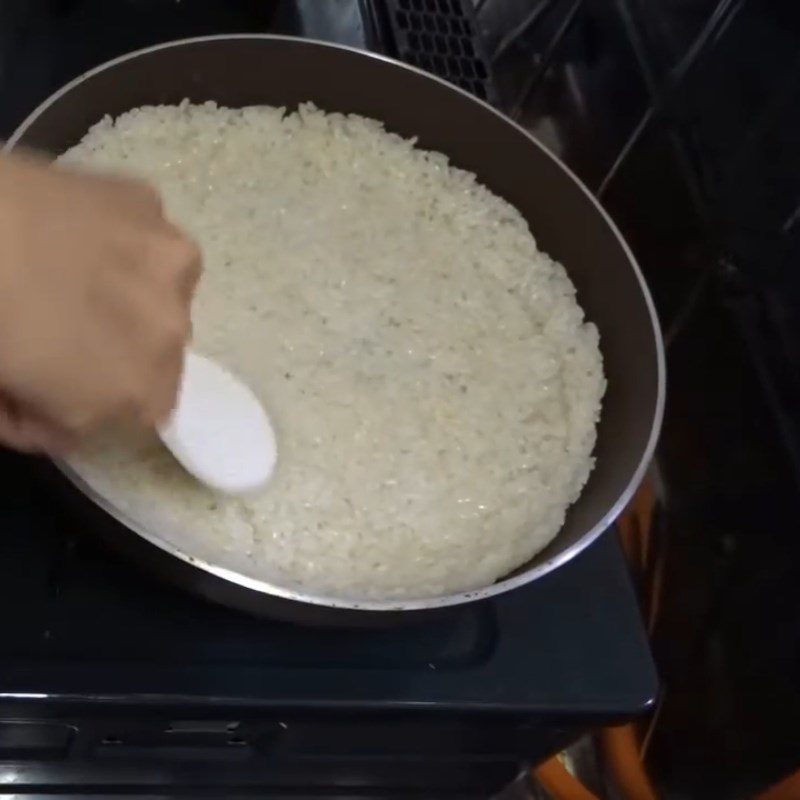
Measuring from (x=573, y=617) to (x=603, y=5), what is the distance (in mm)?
598

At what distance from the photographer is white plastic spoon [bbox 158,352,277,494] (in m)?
0.57

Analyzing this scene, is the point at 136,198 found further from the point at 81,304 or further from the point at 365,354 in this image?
the point at 365,354

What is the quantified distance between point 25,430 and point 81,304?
2.1 inches

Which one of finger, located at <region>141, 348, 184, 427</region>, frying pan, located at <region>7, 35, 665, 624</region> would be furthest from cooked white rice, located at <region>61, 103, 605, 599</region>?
finger, located at <region>141, 348, 184, 427</region>

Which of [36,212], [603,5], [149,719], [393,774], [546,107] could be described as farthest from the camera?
[546,107]

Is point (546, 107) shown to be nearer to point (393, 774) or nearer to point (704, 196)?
point (704, 196)

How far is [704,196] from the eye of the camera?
3.03 ft

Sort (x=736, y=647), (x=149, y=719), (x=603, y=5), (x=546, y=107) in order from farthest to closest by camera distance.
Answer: (x=546, y=107) < (x=603, y=5) < (x=736, y=647) < (x=149, y=719)

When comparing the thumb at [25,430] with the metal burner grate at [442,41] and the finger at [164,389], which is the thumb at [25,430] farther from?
the metal burner grate at [442,41]

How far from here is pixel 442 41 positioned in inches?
33.0

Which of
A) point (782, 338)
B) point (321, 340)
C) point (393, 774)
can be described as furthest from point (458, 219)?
point (393, 774)

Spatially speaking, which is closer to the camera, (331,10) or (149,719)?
(149,719)

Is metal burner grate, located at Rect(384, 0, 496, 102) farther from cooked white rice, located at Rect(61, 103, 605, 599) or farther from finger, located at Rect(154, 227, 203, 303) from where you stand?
finger, located at Rect(154, 227, 203, 303)

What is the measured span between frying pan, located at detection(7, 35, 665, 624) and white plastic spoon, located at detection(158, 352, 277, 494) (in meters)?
0.16
